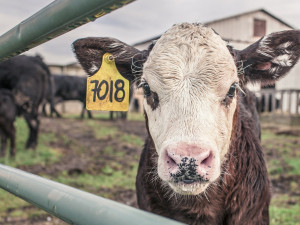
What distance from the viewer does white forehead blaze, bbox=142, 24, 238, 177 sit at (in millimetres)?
Answer: 1579

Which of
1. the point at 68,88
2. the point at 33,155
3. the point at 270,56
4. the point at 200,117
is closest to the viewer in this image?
the point at 200,117

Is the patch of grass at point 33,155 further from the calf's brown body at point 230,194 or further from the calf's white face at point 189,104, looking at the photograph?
the calf's white face at point 189,104

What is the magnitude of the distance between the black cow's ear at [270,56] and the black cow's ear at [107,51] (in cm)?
66

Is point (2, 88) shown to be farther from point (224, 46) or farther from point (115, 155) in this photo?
point (224, 46)

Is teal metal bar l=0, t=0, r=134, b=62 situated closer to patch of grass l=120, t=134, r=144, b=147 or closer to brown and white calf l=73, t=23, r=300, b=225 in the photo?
brown and white calf l=73, t=23, r=300, b=225

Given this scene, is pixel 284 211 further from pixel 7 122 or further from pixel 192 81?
pixel 7 122

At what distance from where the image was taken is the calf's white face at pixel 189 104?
1.41 metres

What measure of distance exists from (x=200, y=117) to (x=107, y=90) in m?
0.61

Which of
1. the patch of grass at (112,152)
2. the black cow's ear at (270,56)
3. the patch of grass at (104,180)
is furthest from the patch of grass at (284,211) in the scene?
the patch of grass at (112,152)

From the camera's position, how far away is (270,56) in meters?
2.18

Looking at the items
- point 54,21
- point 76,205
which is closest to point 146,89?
point 54,21

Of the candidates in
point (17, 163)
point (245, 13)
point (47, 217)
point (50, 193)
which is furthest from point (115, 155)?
point (245, 13)

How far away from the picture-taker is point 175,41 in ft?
6.84

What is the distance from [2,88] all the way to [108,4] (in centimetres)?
683
